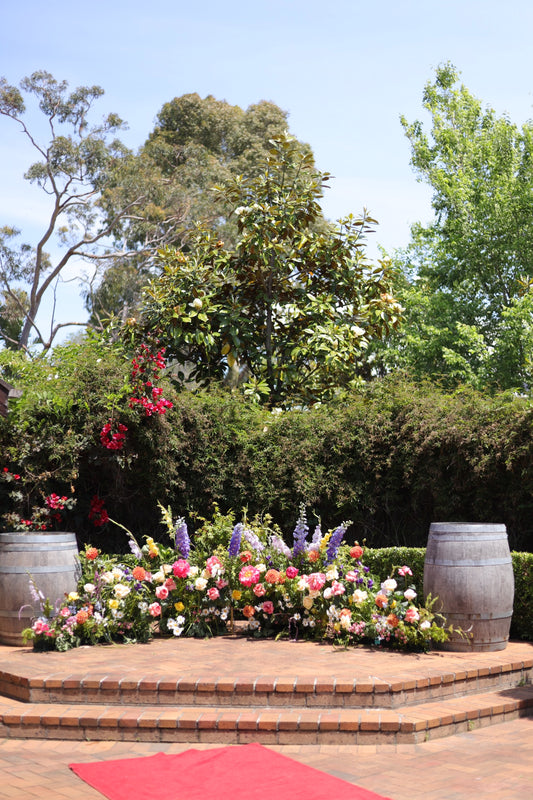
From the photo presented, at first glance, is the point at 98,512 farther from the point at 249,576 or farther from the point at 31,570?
the point at 249,576

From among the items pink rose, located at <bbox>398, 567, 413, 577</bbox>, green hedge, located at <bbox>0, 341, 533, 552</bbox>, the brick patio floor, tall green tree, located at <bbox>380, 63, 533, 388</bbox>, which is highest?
tall green tree, located at <bbox>380, 63, 533, 388</bbox>

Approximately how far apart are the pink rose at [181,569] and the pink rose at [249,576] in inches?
19.0

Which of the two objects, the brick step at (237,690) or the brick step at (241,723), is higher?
the brick step at (237,690)

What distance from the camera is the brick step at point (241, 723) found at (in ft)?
16.0

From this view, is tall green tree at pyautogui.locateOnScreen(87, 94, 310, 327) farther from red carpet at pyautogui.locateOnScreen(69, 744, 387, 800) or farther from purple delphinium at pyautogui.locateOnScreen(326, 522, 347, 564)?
red carpet at pyautogui.locateOnScreen(69, 744, 387, 800)

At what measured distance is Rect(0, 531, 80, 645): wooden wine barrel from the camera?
6.69 meters

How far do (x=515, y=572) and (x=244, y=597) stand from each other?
8.06 ft

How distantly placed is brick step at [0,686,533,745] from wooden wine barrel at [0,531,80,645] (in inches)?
57.9

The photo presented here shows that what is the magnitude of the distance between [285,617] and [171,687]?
1948 millimetres

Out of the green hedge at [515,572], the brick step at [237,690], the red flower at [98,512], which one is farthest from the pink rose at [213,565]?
the red flower at [98,512]

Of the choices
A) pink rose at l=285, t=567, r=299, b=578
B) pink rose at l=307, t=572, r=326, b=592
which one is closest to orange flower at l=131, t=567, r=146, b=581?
pink rose at l=285, t=567, r=299, b=578

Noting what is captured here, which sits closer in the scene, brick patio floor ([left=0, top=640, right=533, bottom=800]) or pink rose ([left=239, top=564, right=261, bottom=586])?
brick patio floor ([left=0, top=640, right=533, bottom=800])

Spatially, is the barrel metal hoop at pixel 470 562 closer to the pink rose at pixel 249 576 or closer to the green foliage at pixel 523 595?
the green foliage at pixel 523 595

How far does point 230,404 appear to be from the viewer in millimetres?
9805
